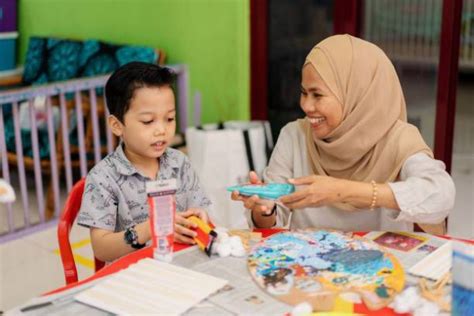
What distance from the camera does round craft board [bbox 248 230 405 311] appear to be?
4.46 feet

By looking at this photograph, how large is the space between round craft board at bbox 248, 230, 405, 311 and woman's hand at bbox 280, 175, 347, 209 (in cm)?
9

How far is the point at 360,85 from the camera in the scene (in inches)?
75.6

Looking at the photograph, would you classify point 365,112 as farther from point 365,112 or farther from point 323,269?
point 323,269

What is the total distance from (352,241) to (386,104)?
1.68 ft

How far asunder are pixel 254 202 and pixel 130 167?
39 centimetres

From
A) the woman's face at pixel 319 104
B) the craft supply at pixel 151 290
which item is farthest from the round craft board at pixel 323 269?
the woman's face at pixel 319 104

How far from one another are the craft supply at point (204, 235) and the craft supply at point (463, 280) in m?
0.66

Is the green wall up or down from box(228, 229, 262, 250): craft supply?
up

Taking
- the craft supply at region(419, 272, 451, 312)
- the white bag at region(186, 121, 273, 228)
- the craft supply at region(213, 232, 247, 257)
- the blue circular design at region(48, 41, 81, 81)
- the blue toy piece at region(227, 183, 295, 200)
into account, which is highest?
the blue circular design at region(48, 41, 81, 81)

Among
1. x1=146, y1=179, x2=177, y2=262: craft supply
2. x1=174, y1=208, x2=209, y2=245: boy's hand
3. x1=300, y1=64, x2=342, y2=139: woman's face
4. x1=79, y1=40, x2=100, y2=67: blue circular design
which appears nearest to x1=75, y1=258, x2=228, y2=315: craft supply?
x1=146, y1=179, x2=177, y2=262: craft supply

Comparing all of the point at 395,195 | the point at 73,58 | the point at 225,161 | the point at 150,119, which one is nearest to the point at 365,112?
the point at 395,195

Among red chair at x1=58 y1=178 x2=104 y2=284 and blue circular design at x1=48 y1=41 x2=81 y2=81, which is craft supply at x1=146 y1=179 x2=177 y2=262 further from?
blue circular design at x1=48 y1=41 x2=81 y2=81

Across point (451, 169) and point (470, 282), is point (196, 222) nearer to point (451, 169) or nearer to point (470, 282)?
point (470, 282)

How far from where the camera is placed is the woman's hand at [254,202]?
1797 mm
